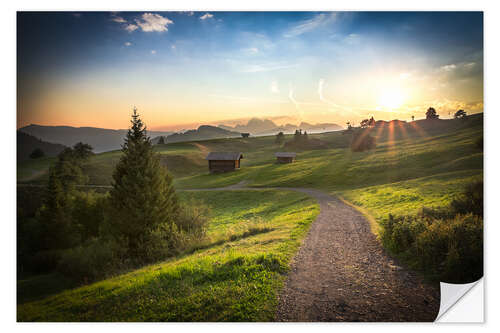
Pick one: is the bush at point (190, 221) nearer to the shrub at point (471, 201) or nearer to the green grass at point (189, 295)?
the green grass at point (189, 295)

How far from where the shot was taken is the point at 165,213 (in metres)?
11.4

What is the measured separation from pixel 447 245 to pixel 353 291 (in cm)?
316

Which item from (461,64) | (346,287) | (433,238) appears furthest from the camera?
(461,64)

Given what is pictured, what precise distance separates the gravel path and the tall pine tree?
23.1 feet

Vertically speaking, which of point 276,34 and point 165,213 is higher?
point 276,34

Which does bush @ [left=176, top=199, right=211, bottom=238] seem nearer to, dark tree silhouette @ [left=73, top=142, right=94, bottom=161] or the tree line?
the tree line

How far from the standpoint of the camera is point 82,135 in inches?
401

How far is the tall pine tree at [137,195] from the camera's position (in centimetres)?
1069

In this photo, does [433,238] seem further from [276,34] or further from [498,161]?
[276,34]

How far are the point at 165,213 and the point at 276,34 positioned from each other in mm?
10140

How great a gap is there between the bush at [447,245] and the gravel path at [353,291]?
1.90 ft

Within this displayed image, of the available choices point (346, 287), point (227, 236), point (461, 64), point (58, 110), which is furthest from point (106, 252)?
point (461, 64)

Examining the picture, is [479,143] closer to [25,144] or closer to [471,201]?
[471,201]
